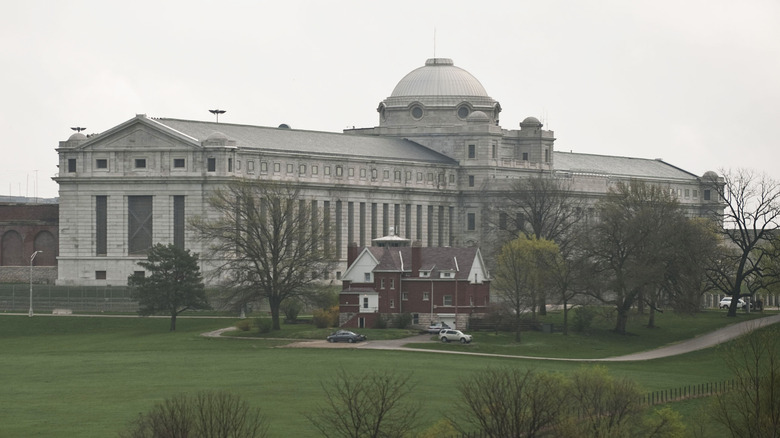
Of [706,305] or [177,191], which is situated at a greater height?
[177,191]

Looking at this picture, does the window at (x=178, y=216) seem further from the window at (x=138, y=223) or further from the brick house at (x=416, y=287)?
the brick house at (x=416, y=287)

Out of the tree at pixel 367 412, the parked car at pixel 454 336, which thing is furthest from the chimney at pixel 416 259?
the tree at pixel 367 412

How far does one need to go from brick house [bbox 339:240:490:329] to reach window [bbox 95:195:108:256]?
39744 millimetres

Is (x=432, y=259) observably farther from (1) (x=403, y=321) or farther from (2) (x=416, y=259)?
(1) (x=403, y=321)

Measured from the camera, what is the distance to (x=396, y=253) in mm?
140500

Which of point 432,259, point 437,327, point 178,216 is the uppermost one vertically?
point 178,216

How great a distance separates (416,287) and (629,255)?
16615mm

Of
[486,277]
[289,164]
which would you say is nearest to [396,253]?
[486,277]

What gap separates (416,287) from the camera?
13788 cm

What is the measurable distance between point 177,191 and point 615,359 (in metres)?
61.7

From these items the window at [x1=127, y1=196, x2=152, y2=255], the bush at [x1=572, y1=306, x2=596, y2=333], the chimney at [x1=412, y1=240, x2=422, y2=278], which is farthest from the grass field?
the window at [x1=127, y1=196, x2=152, y2=255]

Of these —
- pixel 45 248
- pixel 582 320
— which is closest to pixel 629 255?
pixel 582 320

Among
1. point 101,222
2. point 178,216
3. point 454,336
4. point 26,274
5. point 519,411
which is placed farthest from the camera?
point 26,274

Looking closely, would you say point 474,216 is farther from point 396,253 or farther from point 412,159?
point 396,253
